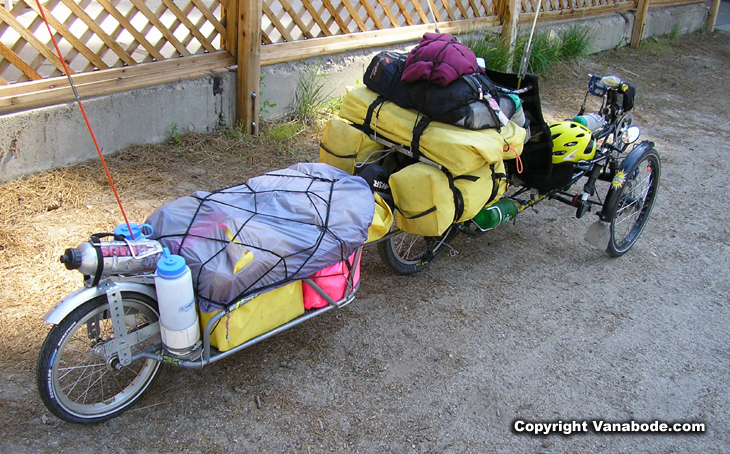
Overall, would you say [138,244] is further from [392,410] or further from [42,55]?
[42,55]

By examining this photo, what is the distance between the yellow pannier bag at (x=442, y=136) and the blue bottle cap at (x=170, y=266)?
142 centimetres

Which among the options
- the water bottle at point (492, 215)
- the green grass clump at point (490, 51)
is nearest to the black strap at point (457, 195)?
the water bottle at point (492, 215)

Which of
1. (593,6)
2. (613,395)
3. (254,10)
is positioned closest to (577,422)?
(613,395)

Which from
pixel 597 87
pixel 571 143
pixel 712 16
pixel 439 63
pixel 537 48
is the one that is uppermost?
pixel 439 63

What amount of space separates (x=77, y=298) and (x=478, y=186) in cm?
195

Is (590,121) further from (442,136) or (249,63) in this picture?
(249,63)

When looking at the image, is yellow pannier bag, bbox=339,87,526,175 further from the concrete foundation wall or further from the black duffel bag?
the concrete foundation wall

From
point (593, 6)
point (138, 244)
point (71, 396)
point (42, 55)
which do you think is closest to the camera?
point (138, 244)

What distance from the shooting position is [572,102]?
22.0 feet

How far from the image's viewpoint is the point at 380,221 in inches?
114

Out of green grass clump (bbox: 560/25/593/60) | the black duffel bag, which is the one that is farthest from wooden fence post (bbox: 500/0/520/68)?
the black duffel bag

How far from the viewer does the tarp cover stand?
7.68ft

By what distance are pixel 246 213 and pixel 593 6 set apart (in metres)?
7.17

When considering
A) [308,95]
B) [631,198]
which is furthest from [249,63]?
[631,198]
